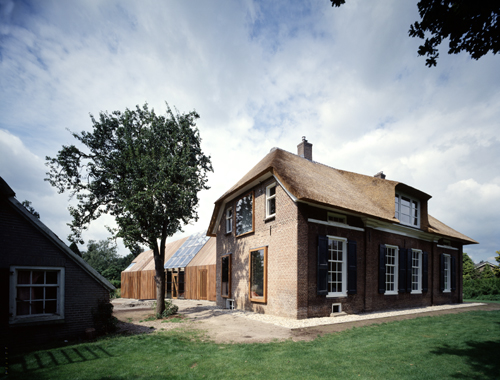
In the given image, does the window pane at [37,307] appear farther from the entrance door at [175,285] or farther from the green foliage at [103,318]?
the entrance door at [175,285]

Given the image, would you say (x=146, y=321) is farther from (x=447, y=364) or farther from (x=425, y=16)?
(x=425, y=16)

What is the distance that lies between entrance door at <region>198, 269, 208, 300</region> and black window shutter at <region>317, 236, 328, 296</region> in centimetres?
1164

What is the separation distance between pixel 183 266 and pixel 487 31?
77.3 feet

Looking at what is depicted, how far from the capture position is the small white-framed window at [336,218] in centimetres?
1305

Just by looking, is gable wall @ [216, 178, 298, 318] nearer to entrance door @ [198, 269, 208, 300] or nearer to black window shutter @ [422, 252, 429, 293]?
entrance door @ [198, 269, 208, 300]

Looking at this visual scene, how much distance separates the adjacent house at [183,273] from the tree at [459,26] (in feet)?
59.5

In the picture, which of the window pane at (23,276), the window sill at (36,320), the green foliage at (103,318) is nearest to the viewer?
the window sill at (36,320)

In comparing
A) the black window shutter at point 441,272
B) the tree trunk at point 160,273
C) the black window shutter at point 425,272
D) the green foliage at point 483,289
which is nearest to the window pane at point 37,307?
the tree trunk at point 160,273

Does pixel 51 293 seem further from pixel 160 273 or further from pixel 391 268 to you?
pixel 391 268

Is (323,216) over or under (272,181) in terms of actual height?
Answer: under

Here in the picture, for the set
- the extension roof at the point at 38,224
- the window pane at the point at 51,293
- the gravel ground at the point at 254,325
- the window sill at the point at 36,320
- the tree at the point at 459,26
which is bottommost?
the gravel ground at the point at 254,325

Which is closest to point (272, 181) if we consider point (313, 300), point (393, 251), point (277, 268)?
point (277, 268)

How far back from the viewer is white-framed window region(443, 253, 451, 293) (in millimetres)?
19453

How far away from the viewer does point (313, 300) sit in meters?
11.8
